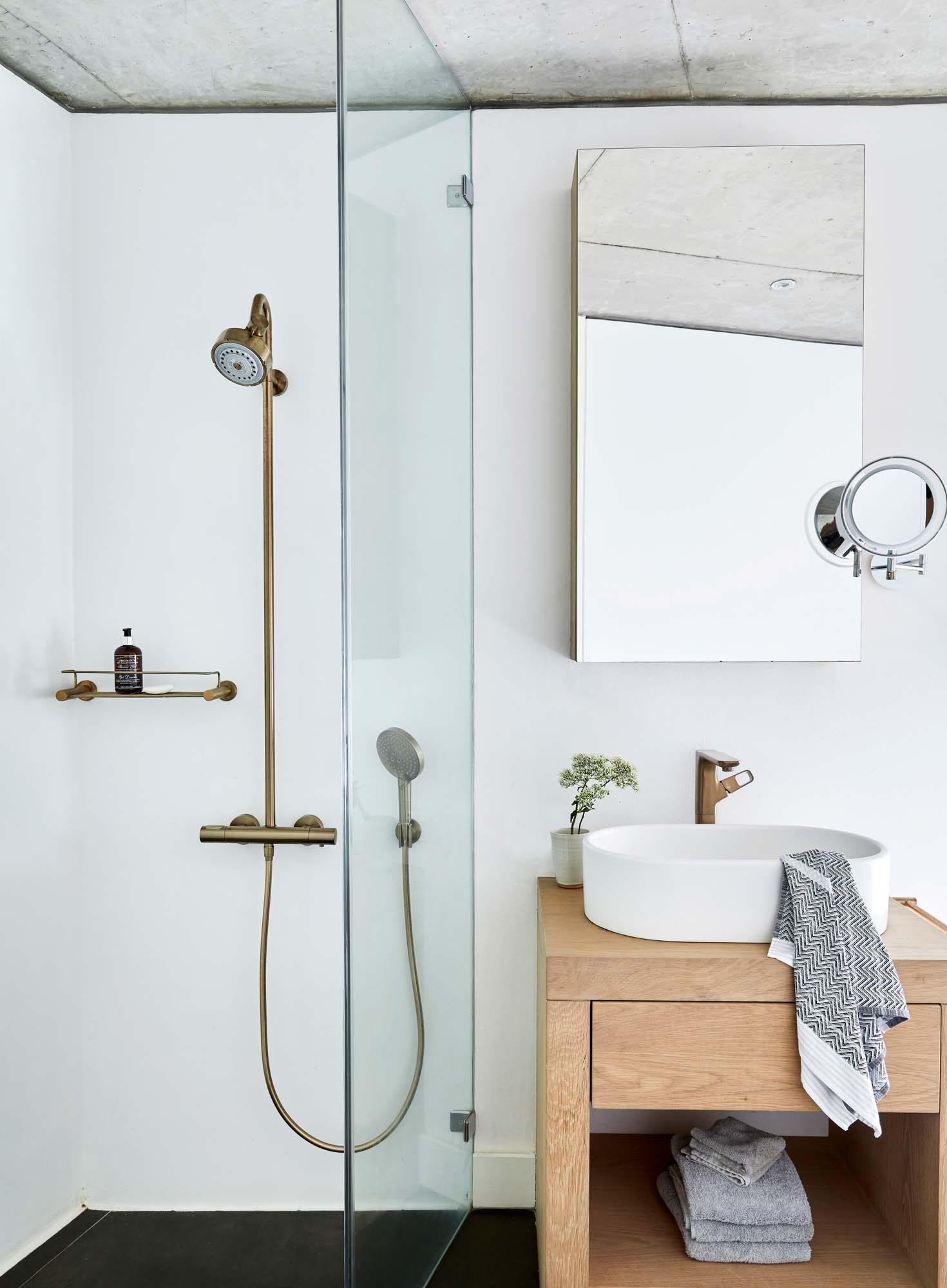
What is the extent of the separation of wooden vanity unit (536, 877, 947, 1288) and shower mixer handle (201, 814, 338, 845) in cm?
59

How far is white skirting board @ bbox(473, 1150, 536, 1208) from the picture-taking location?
1.94 m

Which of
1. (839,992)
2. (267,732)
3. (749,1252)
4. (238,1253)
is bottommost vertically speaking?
(238,1253)

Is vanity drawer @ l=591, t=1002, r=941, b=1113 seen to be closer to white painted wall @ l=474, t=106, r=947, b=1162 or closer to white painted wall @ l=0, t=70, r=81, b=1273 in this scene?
white painted wall @ l=474, t=106, r=947, b=1162

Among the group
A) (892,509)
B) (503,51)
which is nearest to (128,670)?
(503,51)

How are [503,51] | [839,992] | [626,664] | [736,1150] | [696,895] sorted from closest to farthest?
[839,992], [696,895], [736,1150], [503,51], [626,664]

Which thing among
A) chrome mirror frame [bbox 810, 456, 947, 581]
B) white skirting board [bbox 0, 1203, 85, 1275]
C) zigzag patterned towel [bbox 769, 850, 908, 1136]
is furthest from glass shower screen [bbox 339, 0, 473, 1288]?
white skirting board [bbox 0, 1203, 85, 1275]

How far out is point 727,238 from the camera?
1793 mm

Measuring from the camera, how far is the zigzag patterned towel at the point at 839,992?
1365 millimetres

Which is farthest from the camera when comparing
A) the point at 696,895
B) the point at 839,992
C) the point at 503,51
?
the point at 503,51

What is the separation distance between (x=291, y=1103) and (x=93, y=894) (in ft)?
2.09

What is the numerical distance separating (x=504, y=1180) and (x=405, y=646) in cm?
126

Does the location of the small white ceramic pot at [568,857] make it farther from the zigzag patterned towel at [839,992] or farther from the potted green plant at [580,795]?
the zigzag patterned towel at [839,992]

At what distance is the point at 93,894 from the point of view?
2023 mm

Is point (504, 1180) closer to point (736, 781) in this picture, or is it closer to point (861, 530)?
point (736, 781)
